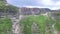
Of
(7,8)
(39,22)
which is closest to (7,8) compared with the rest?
(7,8)

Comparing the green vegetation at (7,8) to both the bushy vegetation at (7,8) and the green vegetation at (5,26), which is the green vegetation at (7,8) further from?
the green vegetation at (5,26)

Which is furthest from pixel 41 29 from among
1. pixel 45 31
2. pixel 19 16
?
pixel 19 16

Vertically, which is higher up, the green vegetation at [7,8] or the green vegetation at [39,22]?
the green vegetation at [7,8]

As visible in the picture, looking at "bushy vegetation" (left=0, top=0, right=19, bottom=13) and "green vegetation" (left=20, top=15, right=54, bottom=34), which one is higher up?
"bushy vegetation" (left=0, top=0, right=19, bottom=13)

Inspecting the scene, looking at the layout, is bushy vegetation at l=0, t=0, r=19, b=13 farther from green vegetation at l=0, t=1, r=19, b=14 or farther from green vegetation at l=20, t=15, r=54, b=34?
green vegetation at l=20, t=15, r=54, b=34

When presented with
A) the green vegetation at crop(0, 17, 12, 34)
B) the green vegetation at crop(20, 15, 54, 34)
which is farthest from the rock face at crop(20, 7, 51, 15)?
the green vegetation at crop(0, 17, 12, 34)

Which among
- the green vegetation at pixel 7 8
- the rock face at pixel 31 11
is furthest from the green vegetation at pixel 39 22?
the green vegetation at pixel 7 8

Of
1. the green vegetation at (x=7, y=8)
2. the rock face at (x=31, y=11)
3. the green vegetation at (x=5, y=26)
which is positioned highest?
the green vegetation at (x=7, y=8)

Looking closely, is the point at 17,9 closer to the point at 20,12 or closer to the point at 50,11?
the point at 20,12
